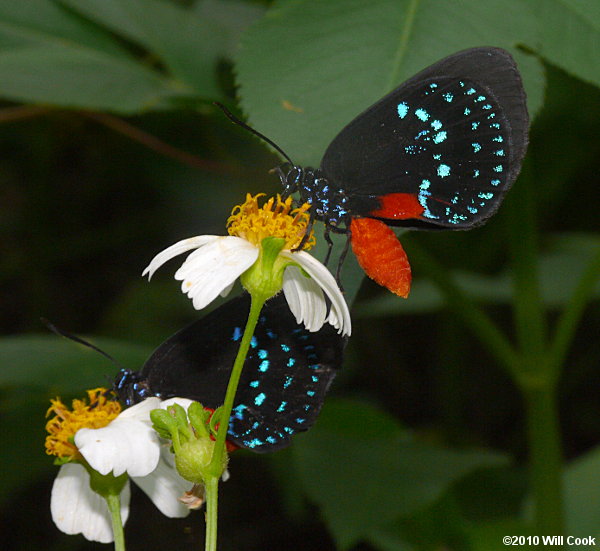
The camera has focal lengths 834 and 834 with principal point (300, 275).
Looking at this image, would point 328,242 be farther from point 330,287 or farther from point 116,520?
point 116,520

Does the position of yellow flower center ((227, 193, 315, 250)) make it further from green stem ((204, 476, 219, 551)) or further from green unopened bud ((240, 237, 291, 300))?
green stem ((204, 476, 219, 551))

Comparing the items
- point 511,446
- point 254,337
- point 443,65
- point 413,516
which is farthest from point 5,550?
point 443,65

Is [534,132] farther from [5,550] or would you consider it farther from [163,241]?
[5,550]

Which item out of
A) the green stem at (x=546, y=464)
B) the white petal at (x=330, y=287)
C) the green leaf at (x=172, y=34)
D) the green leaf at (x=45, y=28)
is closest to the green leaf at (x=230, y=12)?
the green leaf at (x=172, y=34)

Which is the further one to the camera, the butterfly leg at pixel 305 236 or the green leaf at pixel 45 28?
the green leaf at pixel 45 28

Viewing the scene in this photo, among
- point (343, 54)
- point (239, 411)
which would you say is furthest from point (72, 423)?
point (343, 54)

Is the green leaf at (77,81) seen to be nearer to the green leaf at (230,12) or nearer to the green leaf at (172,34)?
the green leaf at (172,34)
